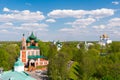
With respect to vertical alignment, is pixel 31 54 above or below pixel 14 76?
above

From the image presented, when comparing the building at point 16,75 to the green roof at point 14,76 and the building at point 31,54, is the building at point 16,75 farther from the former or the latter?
the building at point 31,54

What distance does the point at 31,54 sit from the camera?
5741 centimetres

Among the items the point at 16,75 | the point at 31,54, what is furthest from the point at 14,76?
the point at 31,54

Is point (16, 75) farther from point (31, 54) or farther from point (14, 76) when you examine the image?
point (31, 54)

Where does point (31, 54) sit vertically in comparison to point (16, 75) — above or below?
above

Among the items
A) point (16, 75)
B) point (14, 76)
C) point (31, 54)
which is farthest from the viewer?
point (31, 54)

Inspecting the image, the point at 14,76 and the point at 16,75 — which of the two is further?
the point at 16,75

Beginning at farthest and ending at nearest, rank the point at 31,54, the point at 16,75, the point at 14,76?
the point at 31,54 < the point at 16,75 < the point at 14,76

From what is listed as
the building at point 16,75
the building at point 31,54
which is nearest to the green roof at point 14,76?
the building at point 16,75

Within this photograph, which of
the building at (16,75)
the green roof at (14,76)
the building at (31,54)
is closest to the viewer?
the green roof at (14,76)

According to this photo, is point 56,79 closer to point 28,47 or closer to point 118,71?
point 118,71

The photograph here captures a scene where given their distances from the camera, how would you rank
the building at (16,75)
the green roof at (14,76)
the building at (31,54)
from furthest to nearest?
the building at (31,54) → the building at (16,75) → the green roof at (14,76)

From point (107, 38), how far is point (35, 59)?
8697 centimetres

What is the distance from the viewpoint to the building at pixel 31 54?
5484 cm
